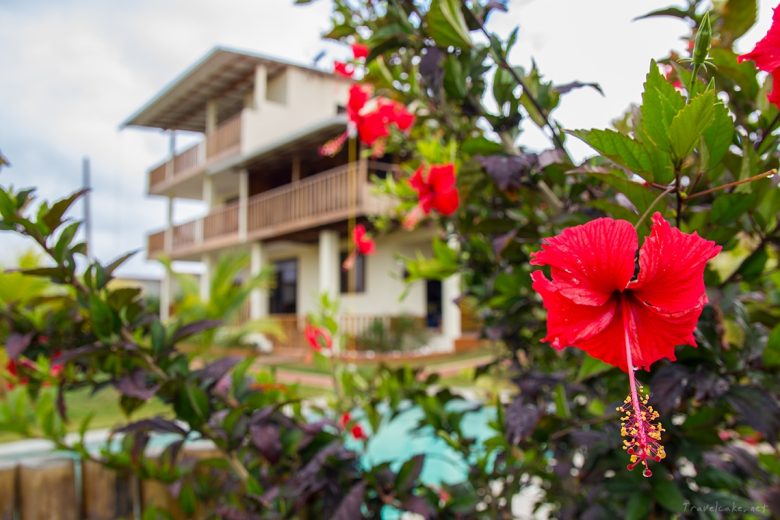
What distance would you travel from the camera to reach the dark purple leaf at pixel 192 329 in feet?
3.03

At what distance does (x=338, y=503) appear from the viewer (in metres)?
0.98

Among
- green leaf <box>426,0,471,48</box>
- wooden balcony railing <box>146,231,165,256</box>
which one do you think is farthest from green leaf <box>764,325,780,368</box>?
wooden balcony railing <box>146,231,165,256</box>

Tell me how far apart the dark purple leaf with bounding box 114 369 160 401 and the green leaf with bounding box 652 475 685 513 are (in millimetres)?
759

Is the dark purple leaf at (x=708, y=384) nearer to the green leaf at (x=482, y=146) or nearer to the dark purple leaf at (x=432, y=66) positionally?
the green leaf at (x=482, y=146)

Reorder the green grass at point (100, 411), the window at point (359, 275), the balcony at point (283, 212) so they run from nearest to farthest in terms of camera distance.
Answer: the green grass at point (100, 411) → the balcony at point (283, 212) → the window at point (359, 275)

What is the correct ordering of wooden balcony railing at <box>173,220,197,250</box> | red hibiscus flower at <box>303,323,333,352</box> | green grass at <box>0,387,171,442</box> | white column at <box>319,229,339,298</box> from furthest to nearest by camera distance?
wooden balcony railing at <box>173,220,197,250</box>
white column at <box>319,229,339,298</box>
green grass at <box>0,387,171,442</box>
red hibiscus flower at <box>303,323,333,352</box>

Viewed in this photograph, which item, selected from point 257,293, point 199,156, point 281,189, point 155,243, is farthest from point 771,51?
point 155,243

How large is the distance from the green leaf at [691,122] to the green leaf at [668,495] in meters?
0.56

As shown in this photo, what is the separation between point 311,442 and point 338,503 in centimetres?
13

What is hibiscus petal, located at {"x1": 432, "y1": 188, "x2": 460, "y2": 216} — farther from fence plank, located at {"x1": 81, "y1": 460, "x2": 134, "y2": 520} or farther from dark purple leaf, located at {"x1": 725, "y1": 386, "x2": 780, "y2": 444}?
fence plank, located at {"x1": 81, "y1": 460, "x2": 134, "y2": 520}

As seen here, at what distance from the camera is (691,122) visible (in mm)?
421

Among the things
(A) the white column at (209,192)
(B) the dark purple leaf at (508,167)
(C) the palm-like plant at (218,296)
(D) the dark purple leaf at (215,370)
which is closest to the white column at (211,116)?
(A) the white column at (209,192)

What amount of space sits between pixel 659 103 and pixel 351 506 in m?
0.77

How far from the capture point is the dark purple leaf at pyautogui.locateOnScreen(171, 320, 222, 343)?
92 cm
